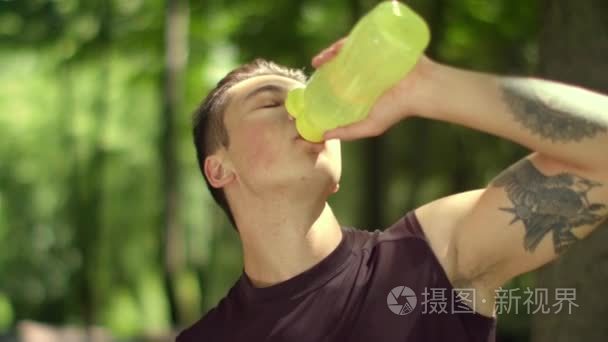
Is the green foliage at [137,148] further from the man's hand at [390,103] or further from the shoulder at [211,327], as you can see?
the man's hand at [390,103]

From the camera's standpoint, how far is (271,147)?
232 centimetres

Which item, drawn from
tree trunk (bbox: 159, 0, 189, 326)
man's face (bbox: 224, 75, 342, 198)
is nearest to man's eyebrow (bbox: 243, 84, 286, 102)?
man's face (bbox: 224, 75, 342, 198)

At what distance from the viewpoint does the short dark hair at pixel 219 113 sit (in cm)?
252

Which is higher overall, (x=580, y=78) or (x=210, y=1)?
(x=580, y=78)

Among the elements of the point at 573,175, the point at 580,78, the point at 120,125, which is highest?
the point at 573,175

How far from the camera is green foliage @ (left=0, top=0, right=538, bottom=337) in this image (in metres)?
7.72

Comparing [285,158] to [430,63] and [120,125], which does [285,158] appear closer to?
[430,63]

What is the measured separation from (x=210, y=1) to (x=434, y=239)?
7.14 metres

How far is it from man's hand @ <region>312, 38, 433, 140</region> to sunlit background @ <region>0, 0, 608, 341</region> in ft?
11.6

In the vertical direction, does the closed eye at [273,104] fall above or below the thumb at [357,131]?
below

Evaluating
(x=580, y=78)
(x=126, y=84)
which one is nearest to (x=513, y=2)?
(x=580, y=78)

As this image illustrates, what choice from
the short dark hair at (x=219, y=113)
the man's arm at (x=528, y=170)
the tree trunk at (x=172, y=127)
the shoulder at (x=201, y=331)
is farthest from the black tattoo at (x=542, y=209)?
the tree trunk at (x=172, y=127)

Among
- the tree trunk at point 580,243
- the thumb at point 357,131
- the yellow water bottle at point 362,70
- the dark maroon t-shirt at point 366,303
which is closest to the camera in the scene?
the yellow water bottle at point 362,70

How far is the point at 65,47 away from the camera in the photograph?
1016 centimetres
